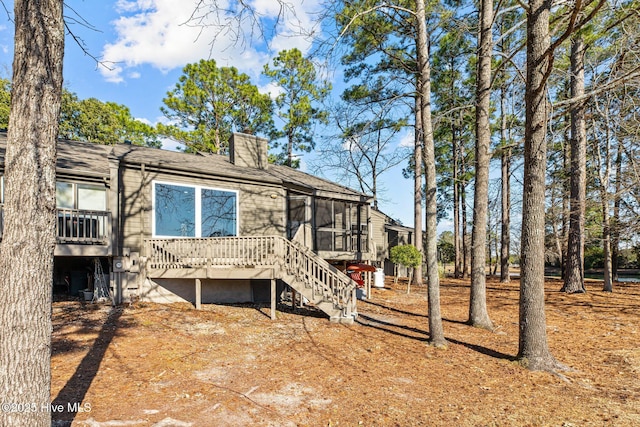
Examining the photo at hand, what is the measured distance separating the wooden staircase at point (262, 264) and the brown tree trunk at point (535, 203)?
13.0ft

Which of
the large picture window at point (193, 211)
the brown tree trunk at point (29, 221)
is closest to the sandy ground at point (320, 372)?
the brown tree trunk at point (29, 221)

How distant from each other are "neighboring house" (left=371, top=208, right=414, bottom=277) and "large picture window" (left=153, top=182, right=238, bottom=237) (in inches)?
487

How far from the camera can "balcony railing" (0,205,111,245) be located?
852 cm

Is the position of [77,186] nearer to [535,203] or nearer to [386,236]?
[535,203]

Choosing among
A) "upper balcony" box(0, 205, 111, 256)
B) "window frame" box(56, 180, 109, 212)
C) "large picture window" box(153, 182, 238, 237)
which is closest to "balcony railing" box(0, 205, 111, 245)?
"upper balcony" box(0, 205, 111, 256)

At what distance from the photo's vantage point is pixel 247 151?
44.4 feet

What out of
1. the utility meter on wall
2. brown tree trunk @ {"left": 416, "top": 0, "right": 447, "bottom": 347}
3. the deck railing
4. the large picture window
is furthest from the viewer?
the large picture window

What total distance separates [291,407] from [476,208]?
6.49 m

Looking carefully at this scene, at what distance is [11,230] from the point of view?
2.81 metres

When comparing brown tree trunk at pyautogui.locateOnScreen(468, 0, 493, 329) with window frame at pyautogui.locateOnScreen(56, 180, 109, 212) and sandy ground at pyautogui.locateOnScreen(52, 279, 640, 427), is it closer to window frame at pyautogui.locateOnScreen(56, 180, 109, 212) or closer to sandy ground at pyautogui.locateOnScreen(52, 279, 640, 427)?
sandy ground at pyautogui.locateOnScreen(52, 279, 640, 427)

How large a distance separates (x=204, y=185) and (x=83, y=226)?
3.28 metres

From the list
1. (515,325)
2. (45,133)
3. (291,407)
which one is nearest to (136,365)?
(291,407)

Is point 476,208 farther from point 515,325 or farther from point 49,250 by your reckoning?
point 49,250

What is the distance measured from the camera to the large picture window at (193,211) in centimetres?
1000
